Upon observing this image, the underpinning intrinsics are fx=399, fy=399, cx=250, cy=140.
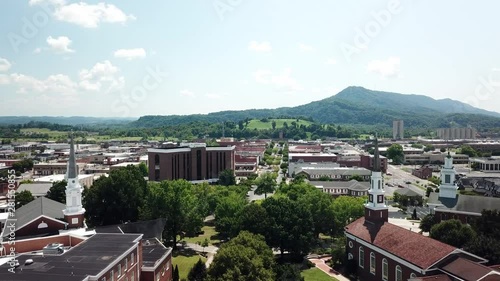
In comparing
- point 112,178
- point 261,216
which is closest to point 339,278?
point 261,216

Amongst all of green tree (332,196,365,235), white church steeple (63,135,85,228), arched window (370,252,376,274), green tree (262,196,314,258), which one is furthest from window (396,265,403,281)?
white church steeple (63,135,85,228)

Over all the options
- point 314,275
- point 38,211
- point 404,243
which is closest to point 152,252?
point 38,211

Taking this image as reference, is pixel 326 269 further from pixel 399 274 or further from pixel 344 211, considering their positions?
pixel 344 211

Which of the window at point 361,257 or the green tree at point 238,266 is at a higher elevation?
the green tree at point 238,266

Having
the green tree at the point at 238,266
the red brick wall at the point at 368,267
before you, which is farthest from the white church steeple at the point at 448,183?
the green tree at the point at 238,266

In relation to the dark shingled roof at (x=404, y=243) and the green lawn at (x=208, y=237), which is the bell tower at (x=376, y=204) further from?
the green lawn at (x=208, y=237)
